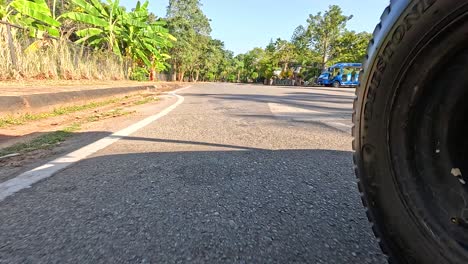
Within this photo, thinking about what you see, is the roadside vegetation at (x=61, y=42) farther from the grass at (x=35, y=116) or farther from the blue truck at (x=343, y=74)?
Answer: the blue truck at (x=343, y=74)

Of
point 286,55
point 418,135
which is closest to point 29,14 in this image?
point 418,135

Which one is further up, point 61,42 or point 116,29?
point 116,29

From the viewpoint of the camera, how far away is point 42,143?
3.30 m

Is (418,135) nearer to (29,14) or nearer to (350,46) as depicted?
(29,14)

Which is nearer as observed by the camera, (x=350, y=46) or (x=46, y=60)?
(x=46, y=60)

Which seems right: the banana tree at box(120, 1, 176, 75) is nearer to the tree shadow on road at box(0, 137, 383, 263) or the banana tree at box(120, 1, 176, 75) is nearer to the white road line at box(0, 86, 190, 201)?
the white road line at box(0, 86, 190, 201)

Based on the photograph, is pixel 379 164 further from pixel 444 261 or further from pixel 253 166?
pixel 253 166

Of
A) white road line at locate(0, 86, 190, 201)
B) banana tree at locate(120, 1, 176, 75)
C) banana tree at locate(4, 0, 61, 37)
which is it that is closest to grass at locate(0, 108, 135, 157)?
white road line at locate(0, 86, 190, 201)

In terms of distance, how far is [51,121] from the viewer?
487 centimetres

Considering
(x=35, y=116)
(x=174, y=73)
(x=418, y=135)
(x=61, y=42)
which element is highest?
(x=61, y=42)

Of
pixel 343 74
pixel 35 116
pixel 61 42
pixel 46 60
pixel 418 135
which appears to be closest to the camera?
pixel 418 135

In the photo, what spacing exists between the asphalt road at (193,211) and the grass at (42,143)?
83cm

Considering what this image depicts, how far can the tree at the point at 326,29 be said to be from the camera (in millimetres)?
51562

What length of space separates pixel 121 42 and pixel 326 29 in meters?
41.5
